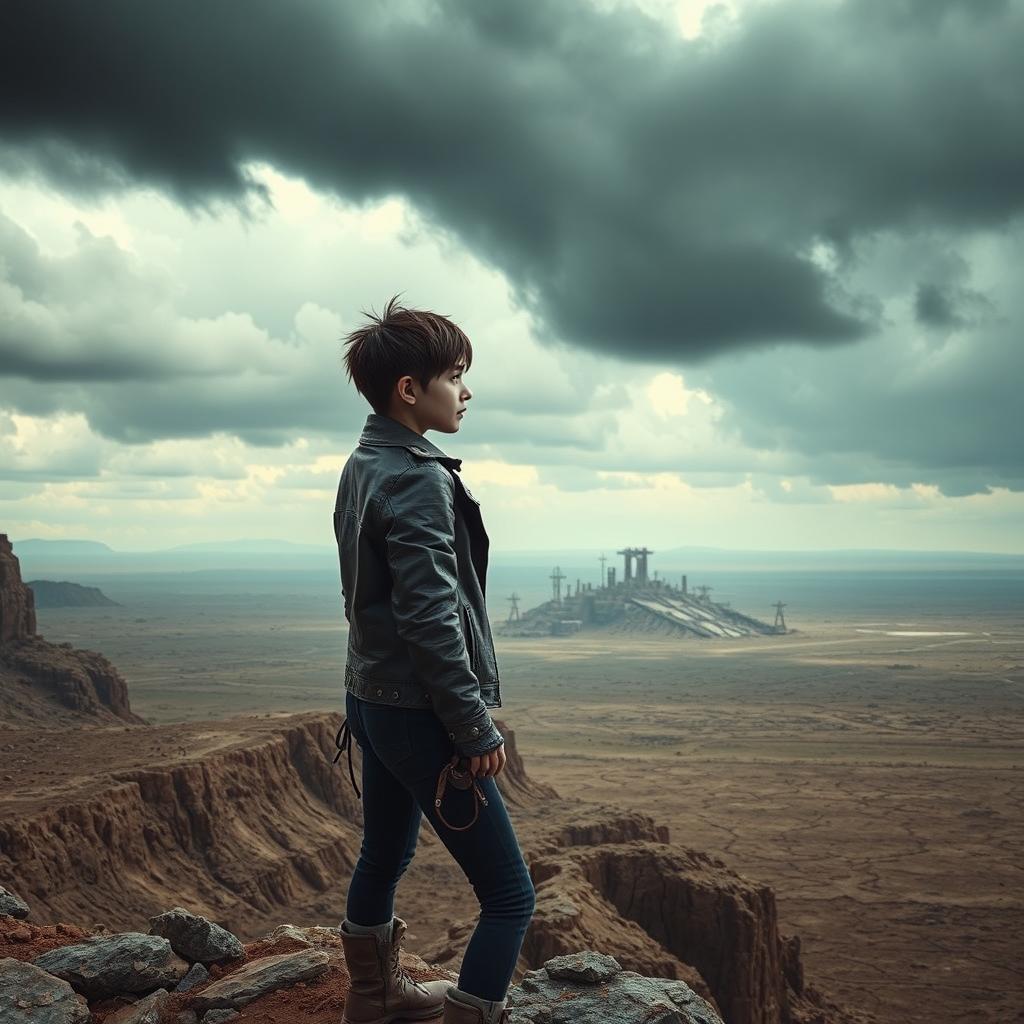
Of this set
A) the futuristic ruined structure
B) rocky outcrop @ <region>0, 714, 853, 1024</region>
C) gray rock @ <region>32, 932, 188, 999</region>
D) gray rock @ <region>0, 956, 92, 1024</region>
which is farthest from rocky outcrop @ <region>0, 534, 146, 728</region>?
the futuristic ruined structure

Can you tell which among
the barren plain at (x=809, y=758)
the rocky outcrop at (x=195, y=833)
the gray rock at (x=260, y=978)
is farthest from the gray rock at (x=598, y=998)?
the barren plain at (x=809, y=758)

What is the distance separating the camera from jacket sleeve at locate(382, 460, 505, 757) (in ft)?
11.4

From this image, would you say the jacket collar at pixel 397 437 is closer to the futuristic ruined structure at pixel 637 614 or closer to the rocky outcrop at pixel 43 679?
the rocky outcrop at pixel 43 679

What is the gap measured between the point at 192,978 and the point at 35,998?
0.78 m

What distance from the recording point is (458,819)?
362cm

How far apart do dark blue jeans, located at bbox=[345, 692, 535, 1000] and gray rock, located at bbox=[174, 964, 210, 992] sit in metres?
1.70

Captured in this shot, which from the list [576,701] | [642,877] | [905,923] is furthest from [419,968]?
[576,701]

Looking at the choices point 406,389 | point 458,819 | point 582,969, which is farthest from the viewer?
point 582,969

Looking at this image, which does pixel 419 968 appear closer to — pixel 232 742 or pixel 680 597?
pixel 232 742

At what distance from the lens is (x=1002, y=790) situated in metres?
43.3

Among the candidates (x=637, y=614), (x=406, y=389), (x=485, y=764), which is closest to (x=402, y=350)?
(x=406, y=389)

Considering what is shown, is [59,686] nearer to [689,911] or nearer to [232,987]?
[689,911]

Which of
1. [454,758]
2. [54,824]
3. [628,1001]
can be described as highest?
[454,758]

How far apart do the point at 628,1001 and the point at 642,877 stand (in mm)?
12652
